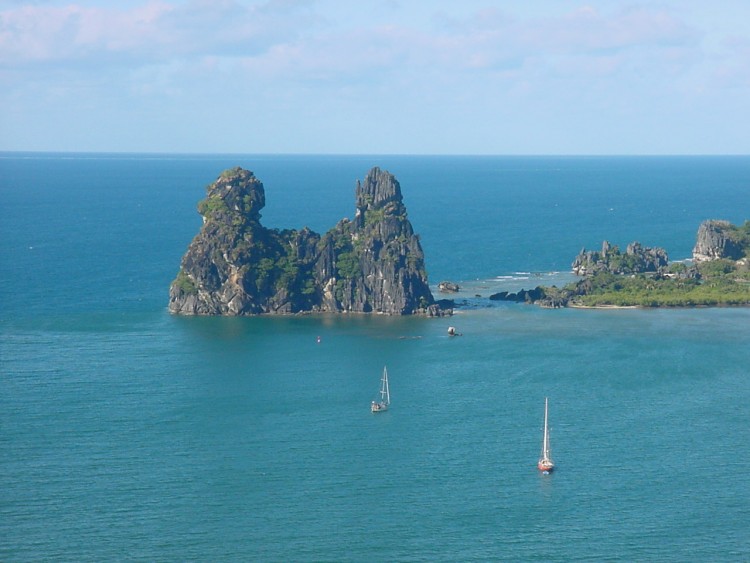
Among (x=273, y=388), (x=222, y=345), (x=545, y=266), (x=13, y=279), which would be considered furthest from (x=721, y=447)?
(x=13, y=279)

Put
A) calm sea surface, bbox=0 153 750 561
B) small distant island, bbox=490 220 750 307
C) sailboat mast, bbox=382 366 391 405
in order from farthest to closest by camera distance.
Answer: small distant island, bbox=490 220 750 307 < sailboat mast, bbox=382 366 391 405 < calm sea surface, bbox=0 153 750 561

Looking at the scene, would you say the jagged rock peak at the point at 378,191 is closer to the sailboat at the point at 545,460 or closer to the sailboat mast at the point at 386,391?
the sailboat mast at the point at 386,391

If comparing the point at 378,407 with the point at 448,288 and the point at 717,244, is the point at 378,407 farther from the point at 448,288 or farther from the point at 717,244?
the point at 717,244

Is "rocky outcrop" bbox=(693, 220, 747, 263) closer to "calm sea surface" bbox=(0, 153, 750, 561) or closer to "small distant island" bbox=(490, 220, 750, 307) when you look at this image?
"small distant island" bbox=(490, 220, 750, 307)

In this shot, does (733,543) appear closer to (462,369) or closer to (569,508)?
(569,508)

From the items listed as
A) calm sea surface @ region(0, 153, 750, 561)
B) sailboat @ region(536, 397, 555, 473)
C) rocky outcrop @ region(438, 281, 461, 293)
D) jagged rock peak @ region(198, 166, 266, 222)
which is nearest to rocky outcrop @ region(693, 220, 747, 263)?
calm sea surface @ region(0, 153, 750, 561)
